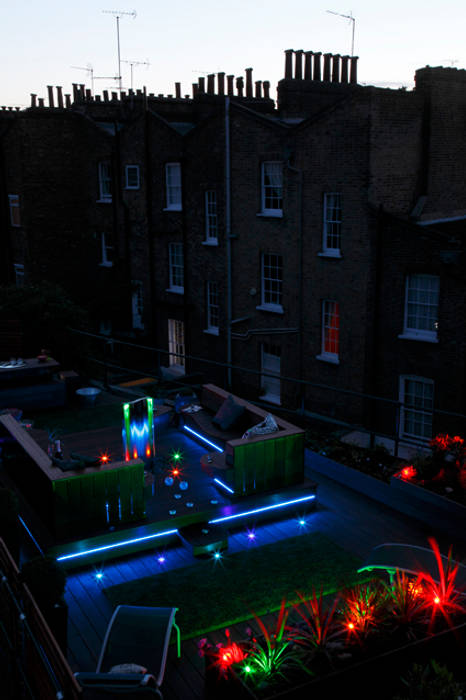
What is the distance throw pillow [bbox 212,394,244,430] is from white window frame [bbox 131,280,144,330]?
19.2 m

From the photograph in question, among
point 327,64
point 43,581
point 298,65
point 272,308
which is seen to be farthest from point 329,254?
point 43,581

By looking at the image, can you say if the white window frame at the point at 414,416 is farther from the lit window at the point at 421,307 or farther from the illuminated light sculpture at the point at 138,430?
the illuminated light sculpture at the point at 138,430

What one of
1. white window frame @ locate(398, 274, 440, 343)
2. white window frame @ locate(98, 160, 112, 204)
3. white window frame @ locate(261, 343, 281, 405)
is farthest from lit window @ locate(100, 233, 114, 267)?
→ white window frame @ locate(398, 274, 440, 343)

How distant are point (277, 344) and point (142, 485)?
49.4 ft

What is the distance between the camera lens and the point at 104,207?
108 feet

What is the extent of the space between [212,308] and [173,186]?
563 centimetres

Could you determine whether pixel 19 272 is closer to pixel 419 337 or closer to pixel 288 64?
pixel 288 64

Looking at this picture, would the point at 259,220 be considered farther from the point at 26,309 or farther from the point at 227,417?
the point at 227,417

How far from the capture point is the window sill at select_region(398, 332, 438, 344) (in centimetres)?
1971

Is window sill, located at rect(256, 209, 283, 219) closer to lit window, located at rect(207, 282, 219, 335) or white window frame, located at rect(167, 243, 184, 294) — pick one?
lit window, located at rect(207, 282, 219, 335)

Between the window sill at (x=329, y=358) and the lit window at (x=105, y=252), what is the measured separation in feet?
48.3

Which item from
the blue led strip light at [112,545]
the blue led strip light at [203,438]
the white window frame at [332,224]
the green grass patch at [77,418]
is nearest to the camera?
the blue led strip light at [112,545]

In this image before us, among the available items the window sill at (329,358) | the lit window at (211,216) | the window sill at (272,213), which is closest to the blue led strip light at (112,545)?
the window sill at (329,358)

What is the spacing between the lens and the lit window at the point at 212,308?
90.4ft
